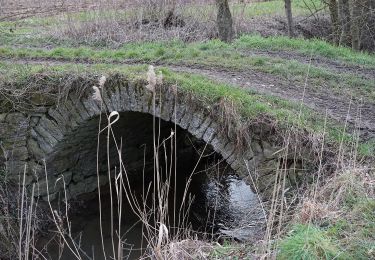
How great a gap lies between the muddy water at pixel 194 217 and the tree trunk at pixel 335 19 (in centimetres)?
525

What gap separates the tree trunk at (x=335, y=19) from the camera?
12493mm

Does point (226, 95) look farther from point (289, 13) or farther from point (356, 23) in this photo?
point (289, 13)

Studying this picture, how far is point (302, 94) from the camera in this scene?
7.00 m

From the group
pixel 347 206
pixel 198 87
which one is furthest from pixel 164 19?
pixel 347 206

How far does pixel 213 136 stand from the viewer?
6.20 metres

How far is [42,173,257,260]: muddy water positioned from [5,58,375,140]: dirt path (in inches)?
66.6

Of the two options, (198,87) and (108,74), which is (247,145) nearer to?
(198,87)

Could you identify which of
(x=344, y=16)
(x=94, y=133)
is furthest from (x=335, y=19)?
(x=94, y=133)

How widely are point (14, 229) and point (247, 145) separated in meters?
3.55

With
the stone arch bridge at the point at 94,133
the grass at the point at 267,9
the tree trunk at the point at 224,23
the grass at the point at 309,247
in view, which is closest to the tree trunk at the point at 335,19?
the grass at the point at 267,9

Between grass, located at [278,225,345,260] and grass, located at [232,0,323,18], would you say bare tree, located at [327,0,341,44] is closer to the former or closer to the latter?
grass, located at [232,0,323,18]

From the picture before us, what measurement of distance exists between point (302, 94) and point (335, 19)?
6563 millimetres

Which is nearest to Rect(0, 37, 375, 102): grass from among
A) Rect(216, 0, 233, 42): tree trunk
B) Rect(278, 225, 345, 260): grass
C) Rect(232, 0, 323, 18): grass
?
Rect(216, 0, 233, 42): tree trunk

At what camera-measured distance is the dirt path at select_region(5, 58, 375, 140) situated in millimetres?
6241
